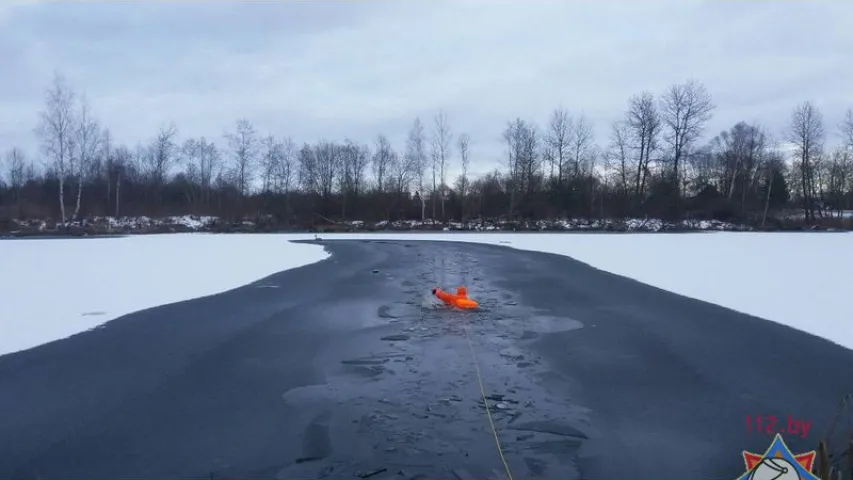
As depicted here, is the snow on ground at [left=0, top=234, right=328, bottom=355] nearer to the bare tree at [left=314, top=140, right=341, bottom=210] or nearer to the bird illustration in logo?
the bird illustration in logo

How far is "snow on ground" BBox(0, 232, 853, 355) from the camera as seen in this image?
10086 mm

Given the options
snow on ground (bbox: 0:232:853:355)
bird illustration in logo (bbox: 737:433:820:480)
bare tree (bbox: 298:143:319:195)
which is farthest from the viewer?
bare tree (bbox: 298:143:319:195)

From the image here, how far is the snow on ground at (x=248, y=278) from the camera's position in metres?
10.1

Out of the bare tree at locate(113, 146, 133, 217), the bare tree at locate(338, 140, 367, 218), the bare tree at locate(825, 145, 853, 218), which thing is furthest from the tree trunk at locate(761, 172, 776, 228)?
the bare tree at locate(113, 146, 133, 217)

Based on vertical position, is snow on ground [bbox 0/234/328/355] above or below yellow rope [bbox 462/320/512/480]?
above

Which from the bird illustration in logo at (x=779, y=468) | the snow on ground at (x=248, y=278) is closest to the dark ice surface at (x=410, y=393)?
the snow on ground at (x=248, y=278)

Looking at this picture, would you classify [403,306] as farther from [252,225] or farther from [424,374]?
[252,225]

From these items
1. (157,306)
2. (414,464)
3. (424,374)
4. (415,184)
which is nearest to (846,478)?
(414,464)

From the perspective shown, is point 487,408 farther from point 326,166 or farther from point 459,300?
point 326,166

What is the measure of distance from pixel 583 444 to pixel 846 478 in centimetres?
172

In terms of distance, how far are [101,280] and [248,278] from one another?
3.42 metres

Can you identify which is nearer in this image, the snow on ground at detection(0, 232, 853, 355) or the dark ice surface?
the dark ice surface

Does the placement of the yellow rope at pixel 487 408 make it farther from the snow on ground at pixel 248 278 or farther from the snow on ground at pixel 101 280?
the snow on ground at pixel 101 280

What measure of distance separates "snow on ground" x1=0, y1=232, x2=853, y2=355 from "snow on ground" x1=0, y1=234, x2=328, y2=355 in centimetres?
2
